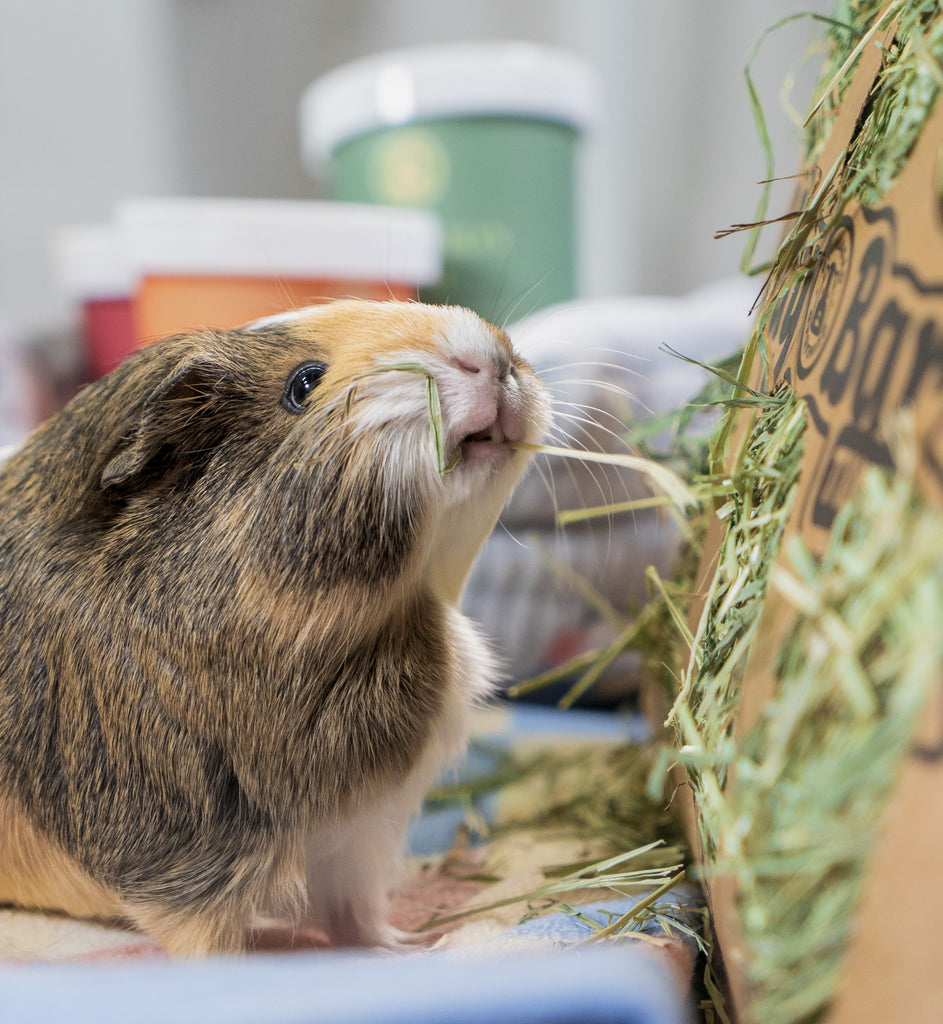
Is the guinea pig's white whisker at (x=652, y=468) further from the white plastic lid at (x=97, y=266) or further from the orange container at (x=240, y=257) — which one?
the white plastic lid at (x=97, y=266)

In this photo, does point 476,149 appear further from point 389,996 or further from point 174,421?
point 389,996

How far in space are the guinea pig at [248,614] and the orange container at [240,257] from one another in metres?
0.96

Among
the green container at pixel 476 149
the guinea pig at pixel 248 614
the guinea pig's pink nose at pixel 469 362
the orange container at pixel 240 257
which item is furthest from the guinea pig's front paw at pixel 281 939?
the green container at pixel 476 149

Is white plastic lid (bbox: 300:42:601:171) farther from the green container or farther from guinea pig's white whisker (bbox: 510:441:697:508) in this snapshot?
guinea pig's white whisker (bbox: 510:441:697:508)

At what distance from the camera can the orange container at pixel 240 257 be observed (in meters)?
1.74

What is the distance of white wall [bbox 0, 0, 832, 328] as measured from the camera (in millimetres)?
2736

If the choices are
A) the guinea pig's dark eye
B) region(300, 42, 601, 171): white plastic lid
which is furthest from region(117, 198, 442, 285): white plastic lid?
the guinea pig's dark eye

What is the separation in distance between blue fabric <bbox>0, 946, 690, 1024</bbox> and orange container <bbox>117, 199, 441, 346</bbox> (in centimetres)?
139

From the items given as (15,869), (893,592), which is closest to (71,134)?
(15,869)

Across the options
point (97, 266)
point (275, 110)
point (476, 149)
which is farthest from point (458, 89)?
point (275, 110)

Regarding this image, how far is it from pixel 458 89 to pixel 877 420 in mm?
1863

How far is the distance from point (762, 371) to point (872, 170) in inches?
7.8

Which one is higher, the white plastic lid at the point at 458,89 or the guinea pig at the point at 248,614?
the white plastic lid at the point at 458,89

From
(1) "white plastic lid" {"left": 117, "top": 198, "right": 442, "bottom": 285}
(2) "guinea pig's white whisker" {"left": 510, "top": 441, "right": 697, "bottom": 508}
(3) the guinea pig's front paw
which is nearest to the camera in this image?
(2) "guinea pig's white whisker" {"left": 510, "top": 441, "right": 697, "bottom": 508}
